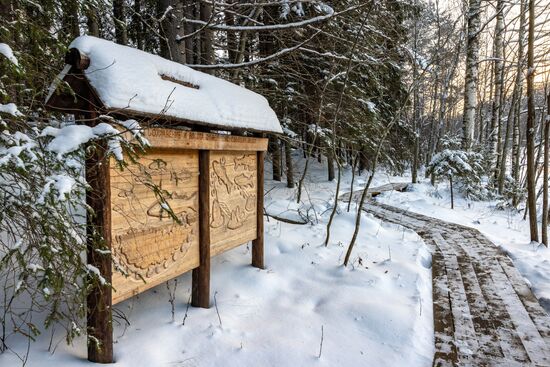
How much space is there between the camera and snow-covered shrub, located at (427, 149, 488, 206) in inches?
411

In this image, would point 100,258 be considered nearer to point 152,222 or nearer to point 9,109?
point 152,222

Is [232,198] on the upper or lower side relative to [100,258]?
upper

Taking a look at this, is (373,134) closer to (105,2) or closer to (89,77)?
(105,2)

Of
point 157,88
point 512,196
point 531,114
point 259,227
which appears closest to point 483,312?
point 259,227

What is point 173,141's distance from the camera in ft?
8.87

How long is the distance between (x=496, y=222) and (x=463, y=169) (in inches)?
91.8

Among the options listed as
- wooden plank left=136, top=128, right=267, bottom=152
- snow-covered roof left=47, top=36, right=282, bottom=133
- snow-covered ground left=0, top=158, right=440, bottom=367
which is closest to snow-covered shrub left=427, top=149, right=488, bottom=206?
snow-covered ground left=0, top=158, right=440, bottom=367

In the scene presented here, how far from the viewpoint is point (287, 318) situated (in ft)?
10.7

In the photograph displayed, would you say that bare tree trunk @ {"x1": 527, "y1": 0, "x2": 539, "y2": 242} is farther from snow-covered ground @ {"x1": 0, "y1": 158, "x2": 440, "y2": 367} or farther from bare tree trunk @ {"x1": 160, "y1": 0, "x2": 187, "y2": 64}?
bare tree trunk @ {"x1": 160, "y1": 0, "x2": 187, "y2": 64}

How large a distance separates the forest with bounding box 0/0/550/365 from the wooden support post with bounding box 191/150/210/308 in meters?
0.85

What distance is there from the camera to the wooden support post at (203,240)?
10.5 feet

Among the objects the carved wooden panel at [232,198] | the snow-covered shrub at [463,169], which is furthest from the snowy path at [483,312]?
the snow-covered shrub at [463,169]

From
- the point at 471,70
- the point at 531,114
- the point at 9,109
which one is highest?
Result: the point at 471,70

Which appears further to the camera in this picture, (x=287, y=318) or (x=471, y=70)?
(x=471, y=70)
